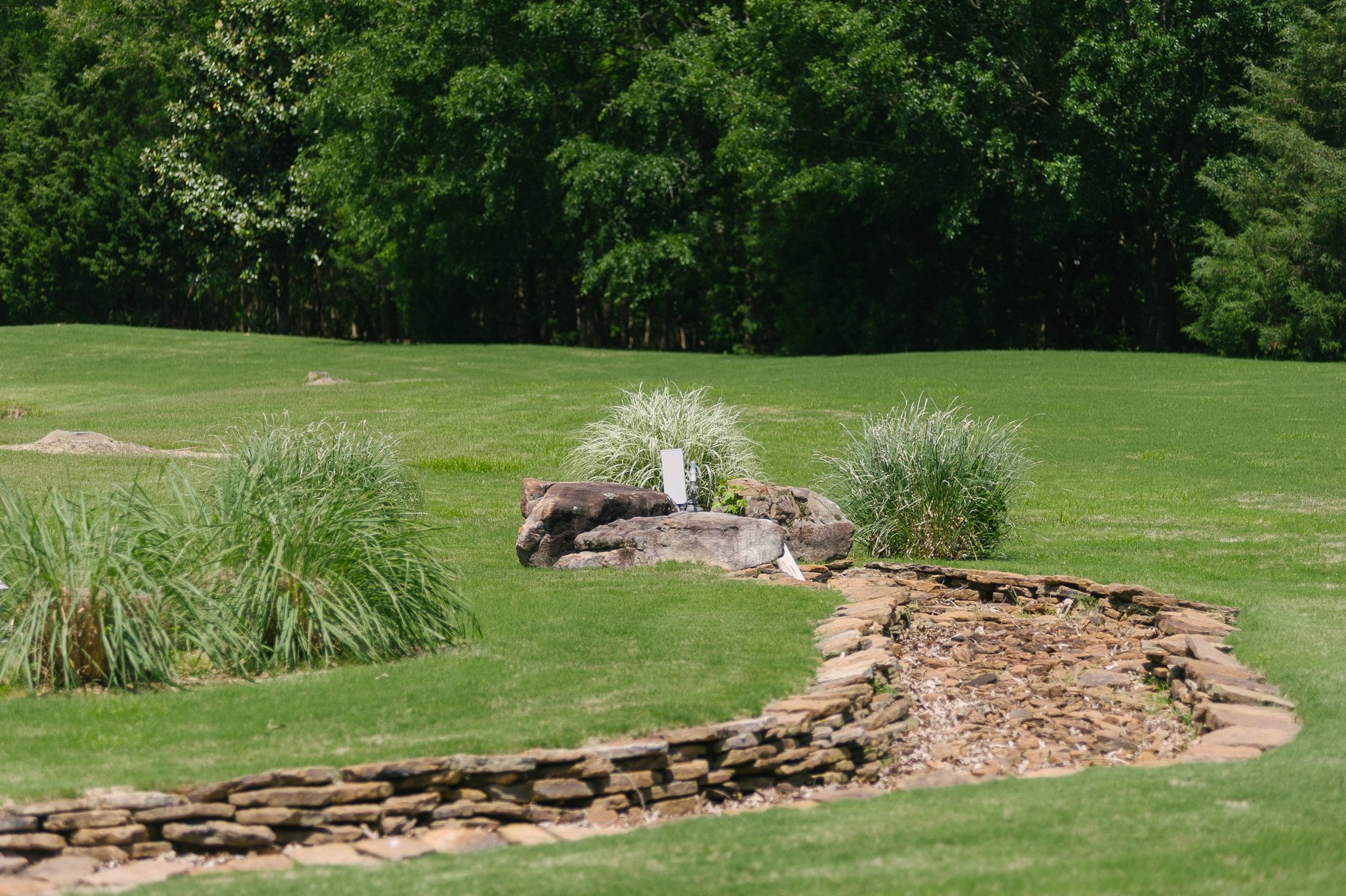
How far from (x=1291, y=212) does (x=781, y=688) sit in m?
22.5

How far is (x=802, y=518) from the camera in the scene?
1034cm

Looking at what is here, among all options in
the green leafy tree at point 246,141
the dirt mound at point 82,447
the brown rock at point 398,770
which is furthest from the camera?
the green leafy tree at point 246,141

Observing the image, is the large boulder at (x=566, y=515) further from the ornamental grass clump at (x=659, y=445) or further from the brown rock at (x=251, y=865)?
the brown rock at (x=251, y=865)

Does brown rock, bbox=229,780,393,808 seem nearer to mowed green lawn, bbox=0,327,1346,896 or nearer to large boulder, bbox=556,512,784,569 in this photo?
mowed green lawn, bbox=0,327,1346,896

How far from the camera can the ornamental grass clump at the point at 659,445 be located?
434 inches

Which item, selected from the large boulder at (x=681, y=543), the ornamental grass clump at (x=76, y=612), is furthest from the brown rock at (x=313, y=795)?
the large boulder at (x=681, y=543)

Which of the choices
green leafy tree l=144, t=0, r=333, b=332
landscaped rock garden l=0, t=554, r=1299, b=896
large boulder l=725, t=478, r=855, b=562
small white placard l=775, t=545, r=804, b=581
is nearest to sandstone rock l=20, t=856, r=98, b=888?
landscaped rock garden l=0, t=554, r=1299, b=896

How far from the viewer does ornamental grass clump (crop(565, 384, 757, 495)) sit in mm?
11016

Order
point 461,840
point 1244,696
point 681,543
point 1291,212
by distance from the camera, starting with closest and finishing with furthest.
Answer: point 461,840, point 1244,696, point 681,543, point 1291,212

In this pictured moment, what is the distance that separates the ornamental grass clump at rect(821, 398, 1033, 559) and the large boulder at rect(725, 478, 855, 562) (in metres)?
0.45

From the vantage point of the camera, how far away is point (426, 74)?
3225 cm

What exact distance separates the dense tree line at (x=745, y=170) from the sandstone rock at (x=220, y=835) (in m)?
24.0

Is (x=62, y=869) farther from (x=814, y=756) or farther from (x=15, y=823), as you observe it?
(x=814, y=756)

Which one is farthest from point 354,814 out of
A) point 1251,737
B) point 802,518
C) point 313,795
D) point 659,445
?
point 659,445
